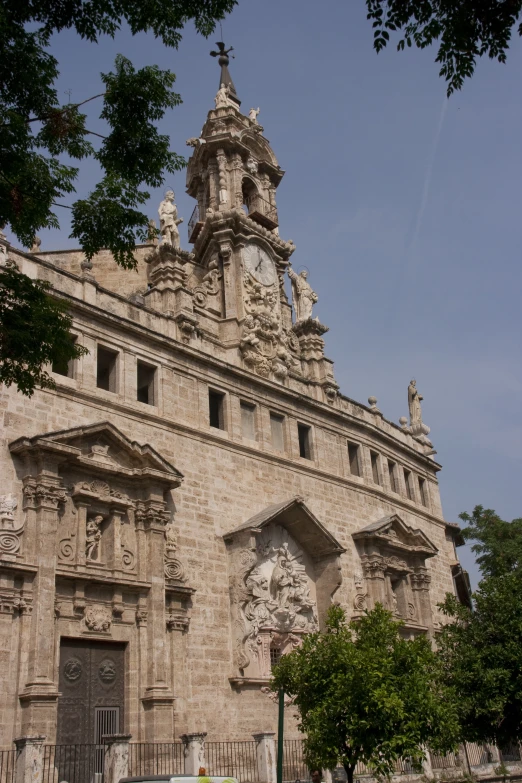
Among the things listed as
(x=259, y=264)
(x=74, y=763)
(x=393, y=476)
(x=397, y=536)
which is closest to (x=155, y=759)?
(x=74, y=763)

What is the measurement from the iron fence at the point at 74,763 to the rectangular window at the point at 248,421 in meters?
9.48

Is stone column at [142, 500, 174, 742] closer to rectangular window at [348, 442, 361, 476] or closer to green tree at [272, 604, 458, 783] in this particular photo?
green tree at [272, 604, 458, 783]

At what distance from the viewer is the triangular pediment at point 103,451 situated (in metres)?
16.9

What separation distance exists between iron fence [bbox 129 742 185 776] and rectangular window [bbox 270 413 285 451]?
9525 mm

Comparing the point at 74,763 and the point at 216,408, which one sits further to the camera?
the point at 216,408

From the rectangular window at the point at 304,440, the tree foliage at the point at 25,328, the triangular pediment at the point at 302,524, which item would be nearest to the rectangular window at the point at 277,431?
the rectangular window at the point at 304,440

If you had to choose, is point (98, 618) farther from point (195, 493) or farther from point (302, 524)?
point (302, 524)

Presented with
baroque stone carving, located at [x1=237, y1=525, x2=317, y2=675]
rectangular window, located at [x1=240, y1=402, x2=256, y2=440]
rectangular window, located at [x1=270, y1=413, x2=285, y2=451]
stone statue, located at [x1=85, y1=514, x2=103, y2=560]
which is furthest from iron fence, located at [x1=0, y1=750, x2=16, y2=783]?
rectangular window, located at [x1=270, y1=413, x2=285, y2=451]

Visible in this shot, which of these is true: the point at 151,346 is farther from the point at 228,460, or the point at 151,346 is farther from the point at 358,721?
the point at 358,721

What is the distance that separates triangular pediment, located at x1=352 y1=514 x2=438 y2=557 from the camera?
1018 inches

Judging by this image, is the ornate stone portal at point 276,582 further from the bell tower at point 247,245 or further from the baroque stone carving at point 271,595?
the bell tower at point 247,245

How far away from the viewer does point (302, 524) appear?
23.4m

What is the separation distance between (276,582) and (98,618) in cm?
618

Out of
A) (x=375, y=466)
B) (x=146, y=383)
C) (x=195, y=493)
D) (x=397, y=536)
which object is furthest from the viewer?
(x=375, y=466)
